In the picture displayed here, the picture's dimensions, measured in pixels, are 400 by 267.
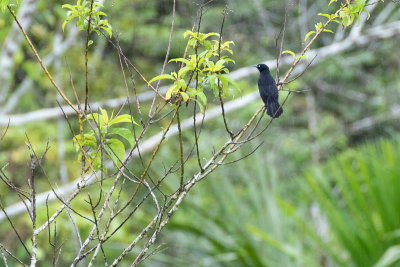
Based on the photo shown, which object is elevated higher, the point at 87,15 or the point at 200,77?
the point at 87,15

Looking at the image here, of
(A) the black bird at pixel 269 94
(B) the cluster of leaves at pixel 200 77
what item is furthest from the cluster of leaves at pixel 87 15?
(A) the black bird at pixel 269 94

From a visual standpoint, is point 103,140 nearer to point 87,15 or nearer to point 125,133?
point 125,133

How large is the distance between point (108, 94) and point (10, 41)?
2696 millimetres

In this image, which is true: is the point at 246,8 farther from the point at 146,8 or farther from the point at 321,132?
the point at 321,132

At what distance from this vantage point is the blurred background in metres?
3.68

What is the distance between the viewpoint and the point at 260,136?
7.15 metres

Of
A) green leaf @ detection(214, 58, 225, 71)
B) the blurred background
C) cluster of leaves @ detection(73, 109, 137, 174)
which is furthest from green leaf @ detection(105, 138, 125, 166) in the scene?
green leaf @ detection(214, 58, 225, 71)

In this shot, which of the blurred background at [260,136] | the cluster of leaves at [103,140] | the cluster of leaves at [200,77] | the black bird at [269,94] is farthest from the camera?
the blurred background at [260,136]

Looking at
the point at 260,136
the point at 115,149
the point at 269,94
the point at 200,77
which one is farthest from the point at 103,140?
the point at 260,136

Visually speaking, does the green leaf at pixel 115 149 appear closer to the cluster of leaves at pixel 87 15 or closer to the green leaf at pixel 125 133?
the green leaf at pixel 125 133

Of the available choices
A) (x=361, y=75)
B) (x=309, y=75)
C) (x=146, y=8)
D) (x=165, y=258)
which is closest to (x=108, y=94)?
(x=146, y=8)

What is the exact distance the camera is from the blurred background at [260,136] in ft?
12.1

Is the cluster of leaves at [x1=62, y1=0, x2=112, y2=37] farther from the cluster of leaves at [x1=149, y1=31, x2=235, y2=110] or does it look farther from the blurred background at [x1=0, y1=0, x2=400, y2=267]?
the cluster of leaves at [x1=149, y1=31, x2=235, y2=110]

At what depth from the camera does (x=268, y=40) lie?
8.16 m
